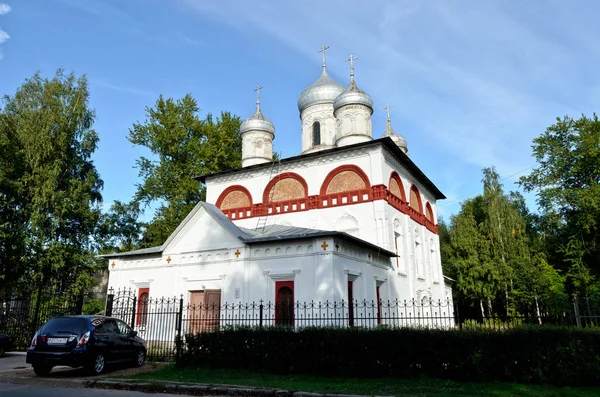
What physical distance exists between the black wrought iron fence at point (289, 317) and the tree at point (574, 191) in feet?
42.9

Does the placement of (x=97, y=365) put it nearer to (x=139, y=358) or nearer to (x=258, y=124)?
(x=139, y=358)

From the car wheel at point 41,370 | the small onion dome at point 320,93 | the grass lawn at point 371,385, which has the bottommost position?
the grass lawn at point 371,385

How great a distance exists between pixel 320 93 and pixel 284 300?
17045 millimetres

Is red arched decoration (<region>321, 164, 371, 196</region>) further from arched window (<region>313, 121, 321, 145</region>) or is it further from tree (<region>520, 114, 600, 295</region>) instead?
tree (<region>520, 114, 600, 295</region>)

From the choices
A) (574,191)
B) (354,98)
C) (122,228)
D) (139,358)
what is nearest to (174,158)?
(122,228)

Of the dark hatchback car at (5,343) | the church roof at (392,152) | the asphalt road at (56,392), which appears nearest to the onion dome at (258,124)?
the church roof at (392,152)

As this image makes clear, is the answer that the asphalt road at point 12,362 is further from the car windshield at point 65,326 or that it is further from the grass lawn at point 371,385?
the grass lawn at point 371,385

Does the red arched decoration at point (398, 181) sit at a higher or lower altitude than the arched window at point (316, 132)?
lower

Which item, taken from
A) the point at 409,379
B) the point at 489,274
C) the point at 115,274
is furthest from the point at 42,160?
the point at 489,274

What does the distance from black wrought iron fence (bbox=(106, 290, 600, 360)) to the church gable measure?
231cm

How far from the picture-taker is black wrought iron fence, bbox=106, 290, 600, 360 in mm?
9312

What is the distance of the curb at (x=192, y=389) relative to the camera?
25.2ft

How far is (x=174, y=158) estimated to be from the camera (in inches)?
1196

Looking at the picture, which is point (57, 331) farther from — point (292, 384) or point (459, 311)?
point (459, 311)
